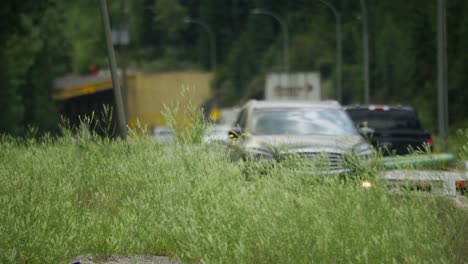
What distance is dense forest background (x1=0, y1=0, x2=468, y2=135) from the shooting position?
42.7 meters

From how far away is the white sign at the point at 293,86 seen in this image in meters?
54.5

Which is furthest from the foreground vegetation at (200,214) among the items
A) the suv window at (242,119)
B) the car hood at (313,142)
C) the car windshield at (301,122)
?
the suv window at (242,119)

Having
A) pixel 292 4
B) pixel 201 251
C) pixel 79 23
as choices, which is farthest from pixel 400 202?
pixel 79 23

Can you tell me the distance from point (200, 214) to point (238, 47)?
114 m

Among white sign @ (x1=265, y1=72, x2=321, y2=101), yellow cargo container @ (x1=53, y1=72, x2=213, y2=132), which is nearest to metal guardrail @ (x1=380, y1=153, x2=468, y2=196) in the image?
white sign @ (x1=265, y1=72, x2=321, y2=101)

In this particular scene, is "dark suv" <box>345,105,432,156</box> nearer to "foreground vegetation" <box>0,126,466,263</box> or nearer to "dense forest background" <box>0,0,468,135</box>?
Result: "foreground vegetation" <box>0,126,466,263</box>

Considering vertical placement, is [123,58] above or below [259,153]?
below

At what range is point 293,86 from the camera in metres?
54.7

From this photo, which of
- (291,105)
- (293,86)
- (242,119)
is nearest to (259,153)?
(291,105)

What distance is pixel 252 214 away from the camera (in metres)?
8.76

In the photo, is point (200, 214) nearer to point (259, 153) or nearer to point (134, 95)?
point (259, 153)

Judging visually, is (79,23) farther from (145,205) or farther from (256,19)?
(145,205)

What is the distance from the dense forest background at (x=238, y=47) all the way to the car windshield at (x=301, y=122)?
1871 centimetres

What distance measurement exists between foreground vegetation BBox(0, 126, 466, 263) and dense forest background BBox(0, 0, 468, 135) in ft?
77.6
